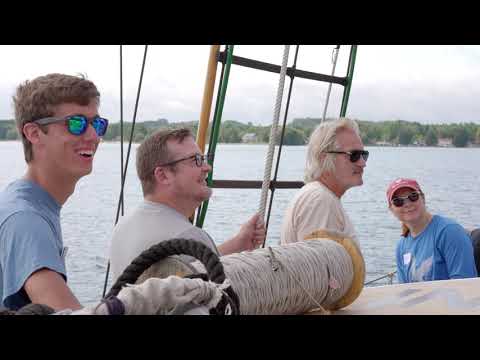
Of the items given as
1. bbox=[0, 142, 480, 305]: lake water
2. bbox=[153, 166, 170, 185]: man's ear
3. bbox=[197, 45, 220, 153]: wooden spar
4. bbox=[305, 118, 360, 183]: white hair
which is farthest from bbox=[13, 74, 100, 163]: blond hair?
bbox=[0, 142, 480, 305]: lake water

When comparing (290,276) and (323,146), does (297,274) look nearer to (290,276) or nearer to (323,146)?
(290,276)

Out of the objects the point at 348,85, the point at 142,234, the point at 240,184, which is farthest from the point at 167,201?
the point at 348,85

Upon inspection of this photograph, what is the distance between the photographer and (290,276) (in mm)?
1396

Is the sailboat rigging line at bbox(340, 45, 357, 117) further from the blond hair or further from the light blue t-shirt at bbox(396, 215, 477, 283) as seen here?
the blond hair

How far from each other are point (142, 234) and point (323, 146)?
3.19 ft

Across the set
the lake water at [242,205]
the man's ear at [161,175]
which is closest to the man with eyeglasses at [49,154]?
the man's ear at [161,175]

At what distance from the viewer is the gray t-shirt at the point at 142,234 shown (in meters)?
1.67

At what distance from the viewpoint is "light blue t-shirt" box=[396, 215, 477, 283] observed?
2801mm

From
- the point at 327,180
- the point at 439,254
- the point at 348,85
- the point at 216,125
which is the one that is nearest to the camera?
the point at 327,180

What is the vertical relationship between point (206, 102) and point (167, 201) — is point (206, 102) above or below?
above

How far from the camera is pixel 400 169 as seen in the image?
965 inches

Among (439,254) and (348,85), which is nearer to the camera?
(439,254)

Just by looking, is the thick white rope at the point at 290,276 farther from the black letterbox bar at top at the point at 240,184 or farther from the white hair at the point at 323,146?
the black letterbox bar at top at the point at 240,184
